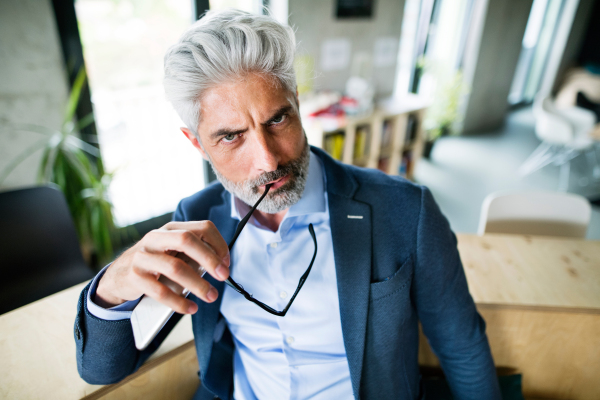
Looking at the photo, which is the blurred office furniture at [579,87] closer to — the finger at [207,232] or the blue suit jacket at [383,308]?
the blue suit jacket at [383,308]

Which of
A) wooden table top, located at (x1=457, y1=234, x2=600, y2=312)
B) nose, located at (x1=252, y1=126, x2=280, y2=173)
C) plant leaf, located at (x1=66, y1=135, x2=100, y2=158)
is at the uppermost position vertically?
nose, located at (x1=252, y1=126, x2=280, y2=173)

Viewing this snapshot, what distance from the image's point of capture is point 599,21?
5.93 metres

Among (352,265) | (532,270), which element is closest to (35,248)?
(352,265)

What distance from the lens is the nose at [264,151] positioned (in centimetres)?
79

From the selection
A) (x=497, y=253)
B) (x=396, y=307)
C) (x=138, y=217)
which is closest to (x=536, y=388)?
(x=497, y=253)

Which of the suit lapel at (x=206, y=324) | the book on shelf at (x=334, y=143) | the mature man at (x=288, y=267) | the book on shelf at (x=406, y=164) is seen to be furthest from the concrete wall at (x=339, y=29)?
the suit lapel at (x=206, y=324)

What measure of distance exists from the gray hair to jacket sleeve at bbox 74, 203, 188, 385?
1.72 ft

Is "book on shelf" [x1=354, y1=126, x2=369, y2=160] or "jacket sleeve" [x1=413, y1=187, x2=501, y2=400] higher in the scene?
"jacket sleeve" [x1=413, y1=187, x2=501, y2=400]

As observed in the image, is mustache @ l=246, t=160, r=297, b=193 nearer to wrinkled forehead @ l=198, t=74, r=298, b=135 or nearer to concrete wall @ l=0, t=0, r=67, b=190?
wrinkled forehead @ l=198, t=74, r=298, b=135

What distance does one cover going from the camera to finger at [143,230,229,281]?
60 centimetres

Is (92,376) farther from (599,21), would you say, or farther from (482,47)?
(599,21)

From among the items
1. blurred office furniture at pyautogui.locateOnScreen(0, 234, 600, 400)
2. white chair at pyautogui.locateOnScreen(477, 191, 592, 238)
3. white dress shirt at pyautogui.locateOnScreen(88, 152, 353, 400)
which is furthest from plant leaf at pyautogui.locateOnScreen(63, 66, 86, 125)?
white chair at pyautogui.locateOnScreen(477, 191, 592, 238)

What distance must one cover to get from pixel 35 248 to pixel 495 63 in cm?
578

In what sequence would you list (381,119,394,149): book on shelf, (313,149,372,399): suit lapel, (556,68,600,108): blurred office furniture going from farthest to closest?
(556,68,600,108): blurred office furniture, (381,119,394,149): book on shelf, (313,149,372,399): suit lapel
